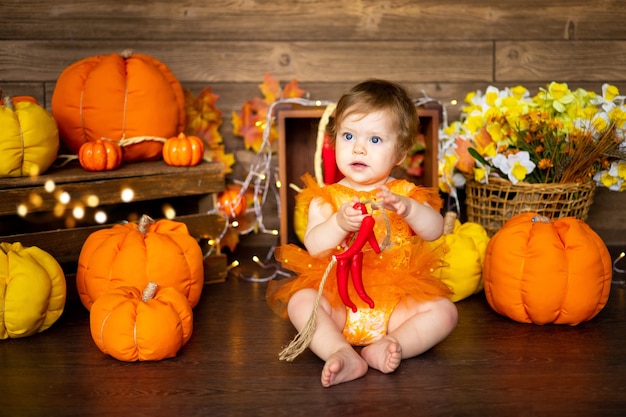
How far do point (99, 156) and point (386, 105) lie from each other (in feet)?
2.96

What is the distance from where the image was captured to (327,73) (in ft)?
8.79

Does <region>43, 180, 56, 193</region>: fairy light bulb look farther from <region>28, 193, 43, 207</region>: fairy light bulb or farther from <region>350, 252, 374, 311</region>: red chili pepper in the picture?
<region>350, 252, 374, 311</region>: red chili pepper

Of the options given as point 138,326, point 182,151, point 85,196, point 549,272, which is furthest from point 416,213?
point 85,196

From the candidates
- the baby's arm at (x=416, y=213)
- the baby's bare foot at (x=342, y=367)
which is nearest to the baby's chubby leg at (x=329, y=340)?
the baby's bare foot at (x=342, y=367)

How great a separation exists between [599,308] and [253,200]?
4.25 ft

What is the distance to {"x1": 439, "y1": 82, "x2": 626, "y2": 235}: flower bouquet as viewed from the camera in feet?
7.18

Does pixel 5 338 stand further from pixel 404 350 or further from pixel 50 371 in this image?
pixel 404 350

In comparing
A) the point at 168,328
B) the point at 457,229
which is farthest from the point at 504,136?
the point at 168,328

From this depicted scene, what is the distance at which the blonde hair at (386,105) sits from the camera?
1.69m

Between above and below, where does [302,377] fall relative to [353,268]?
below

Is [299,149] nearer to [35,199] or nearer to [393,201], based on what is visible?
[35,199]

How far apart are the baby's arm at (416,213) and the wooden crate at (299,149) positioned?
2.20 feet

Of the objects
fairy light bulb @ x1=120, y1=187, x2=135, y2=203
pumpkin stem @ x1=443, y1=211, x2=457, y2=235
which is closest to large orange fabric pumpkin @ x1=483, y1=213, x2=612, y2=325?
pumpkin stem @ x1=443, y1=211, x2=457, y2=235

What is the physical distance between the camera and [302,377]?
157cm
